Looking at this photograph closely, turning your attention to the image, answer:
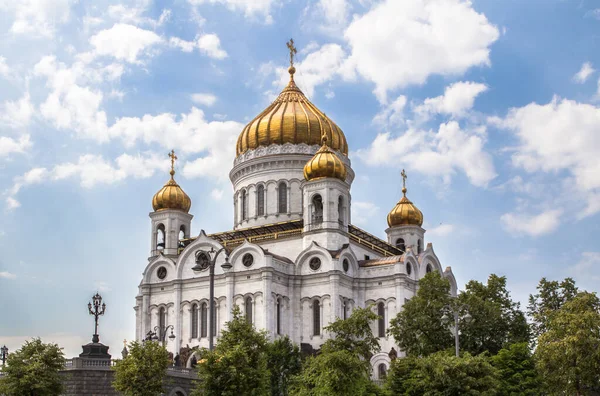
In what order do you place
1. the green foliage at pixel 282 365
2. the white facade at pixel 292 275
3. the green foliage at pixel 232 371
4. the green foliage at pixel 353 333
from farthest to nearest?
the white facade at pixel 292 275 < the green foliage at pixel 282 365 < the green foliage at pixel 353 333 < the green foliage at pixel 232 371

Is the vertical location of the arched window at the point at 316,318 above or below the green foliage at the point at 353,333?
above

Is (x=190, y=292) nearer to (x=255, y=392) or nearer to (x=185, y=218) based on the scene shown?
(x=185, y=218)

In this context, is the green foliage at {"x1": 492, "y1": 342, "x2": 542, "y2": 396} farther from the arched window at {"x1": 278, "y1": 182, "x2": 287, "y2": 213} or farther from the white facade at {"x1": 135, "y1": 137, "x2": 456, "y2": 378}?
the arched window at {"x1": 278, "y1": 182, "x2": 287, "y2": 213}

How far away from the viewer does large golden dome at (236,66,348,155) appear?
7156 centimetres

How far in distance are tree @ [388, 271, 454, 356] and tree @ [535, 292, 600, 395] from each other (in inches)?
236

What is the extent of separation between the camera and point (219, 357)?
133 feet

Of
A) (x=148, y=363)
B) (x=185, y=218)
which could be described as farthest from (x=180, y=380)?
(x=185, y=218)

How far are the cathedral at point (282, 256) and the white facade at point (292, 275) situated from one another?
7 centimetres

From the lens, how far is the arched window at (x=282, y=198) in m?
70.2

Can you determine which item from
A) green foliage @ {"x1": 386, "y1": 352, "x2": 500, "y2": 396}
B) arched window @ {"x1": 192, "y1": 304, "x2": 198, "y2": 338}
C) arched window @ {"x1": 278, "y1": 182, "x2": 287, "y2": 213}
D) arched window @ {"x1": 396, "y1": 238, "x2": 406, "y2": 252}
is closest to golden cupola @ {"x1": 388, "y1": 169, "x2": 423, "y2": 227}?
arched window @ {"x1": 396, "y1": 238, "x2": 406, "y2": 252}

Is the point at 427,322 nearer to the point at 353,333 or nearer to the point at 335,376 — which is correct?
the point at 353,333

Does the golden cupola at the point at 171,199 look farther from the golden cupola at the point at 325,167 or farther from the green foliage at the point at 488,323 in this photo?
the green foliage at the point at 488,323

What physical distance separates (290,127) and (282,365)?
25.3 metres

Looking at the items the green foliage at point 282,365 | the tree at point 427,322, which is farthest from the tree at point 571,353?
the green foliage at point 282,365
